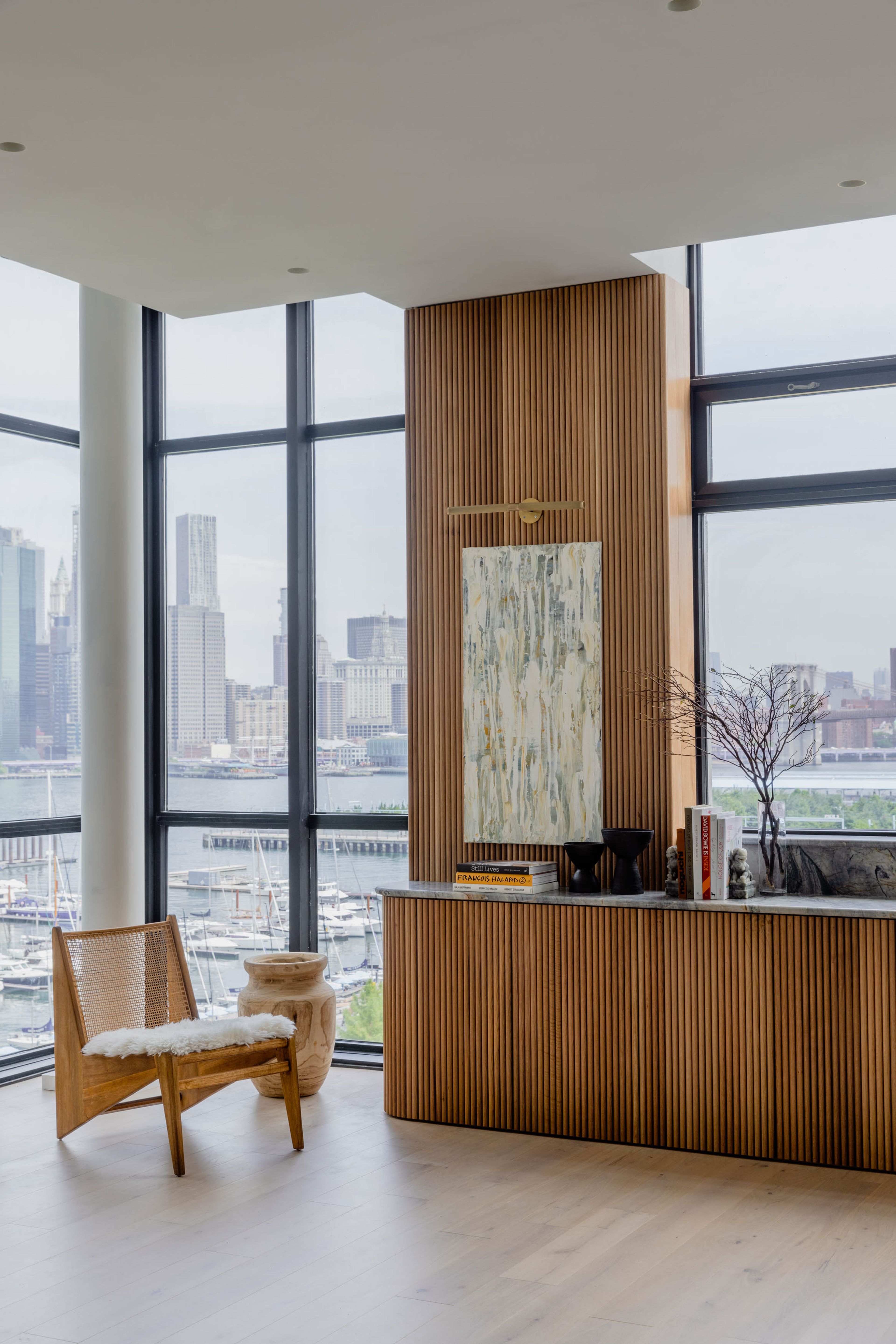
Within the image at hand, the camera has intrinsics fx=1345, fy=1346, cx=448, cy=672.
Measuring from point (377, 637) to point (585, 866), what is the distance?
168 centimetres

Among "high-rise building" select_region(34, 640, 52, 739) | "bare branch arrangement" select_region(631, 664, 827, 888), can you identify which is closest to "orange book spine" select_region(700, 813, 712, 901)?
"bare branch arrangement" select_region(631, 664, 827, 888)

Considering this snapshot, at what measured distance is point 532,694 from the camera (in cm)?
541

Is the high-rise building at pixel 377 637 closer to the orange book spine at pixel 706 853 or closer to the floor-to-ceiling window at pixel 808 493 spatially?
the floor-to-ceiling window at pixel 808 493

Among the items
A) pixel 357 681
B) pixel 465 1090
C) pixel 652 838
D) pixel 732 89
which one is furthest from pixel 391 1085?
pixel 732 89

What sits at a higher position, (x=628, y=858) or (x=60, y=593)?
(x=60, y=593)

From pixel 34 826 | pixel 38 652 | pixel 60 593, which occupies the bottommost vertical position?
pixel 34 826

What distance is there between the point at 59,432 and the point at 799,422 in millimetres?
3441

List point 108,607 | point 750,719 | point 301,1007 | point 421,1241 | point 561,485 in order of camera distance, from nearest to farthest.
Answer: point 421,1241 < point 750,719 < point 561,485 < point 301,1007 < point 108,607

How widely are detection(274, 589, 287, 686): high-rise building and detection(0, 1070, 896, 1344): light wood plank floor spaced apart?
6.87 feet

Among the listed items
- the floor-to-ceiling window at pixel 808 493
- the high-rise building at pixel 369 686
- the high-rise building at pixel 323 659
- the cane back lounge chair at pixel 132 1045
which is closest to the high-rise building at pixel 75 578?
the high-rise building at pixel 323 659

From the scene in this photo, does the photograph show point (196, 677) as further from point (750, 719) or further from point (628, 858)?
point (750, 719)

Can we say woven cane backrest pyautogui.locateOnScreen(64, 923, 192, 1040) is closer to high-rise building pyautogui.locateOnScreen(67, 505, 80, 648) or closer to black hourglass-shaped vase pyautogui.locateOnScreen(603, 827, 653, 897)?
high-rise building pyautogui.locateOnScreen(67, 505, 80, 648)

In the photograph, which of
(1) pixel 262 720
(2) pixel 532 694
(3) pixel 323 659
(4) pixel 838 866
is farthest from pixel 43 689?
(4) pixel 838 866

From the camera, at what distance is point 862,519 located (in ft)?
17.5
